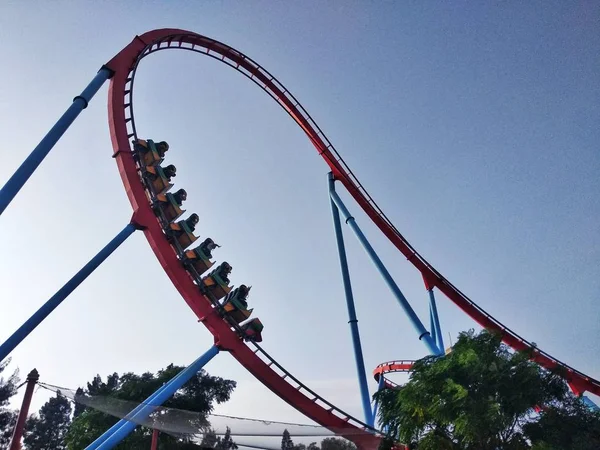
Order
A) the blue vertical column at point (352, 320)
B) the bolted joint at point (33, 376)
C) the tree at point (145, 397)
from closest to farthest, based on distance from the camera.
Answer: the bolted joint at point (33, 376) → the blue vertical column at point (352, 320) → the tree at point (145, 397)

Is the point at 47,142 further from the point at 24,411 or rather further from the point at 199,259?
the point at 24,411

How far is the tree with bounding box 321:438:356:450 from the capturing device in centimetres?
657

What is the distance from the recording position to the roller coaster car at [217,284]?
8760 millimetres

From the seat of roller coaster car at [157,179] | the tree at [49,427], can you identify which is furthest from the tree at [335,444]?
the tree at [49,427]

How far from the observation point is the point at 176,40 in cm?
1148

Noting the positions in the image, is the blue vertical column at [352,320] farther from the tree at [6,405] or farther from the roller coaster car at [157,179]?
the tree at [6,405]

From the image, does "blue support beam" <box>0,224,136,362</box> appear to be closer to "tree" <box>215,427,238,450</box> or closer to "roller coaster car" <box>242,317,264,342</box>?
"roller coaster car" <box>242,317,264,342</box>

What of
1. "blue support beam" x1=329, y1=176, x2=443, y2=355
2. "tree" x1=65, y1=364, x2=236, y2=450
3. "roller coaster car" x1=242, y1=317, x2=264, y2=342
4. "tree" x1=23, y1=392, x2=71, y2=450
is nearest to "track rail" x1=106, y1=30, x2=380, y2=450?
"roller coaster car" x1=242, y1=317, x2=264, y2=342

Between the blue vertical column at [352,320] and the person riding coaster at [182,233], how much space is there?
15.1ft

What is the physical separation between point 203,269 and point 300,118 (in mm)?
6795

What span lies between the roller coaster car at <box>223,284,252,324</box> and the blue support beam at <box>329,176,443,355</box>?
434cm

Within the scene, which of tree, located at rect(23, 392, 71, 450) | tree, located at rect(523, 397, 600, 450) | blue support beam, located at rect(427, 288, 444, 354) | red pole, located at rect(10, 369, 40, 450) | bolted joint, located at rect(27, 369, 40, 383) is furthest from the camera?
tree, located at rect(23, 392, 71, 450)

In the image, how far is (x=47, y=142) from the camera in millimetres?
6625

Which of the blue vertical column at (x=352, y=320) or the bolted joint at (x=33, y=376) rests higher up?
the blue vertical column at (x=352, y=320)
